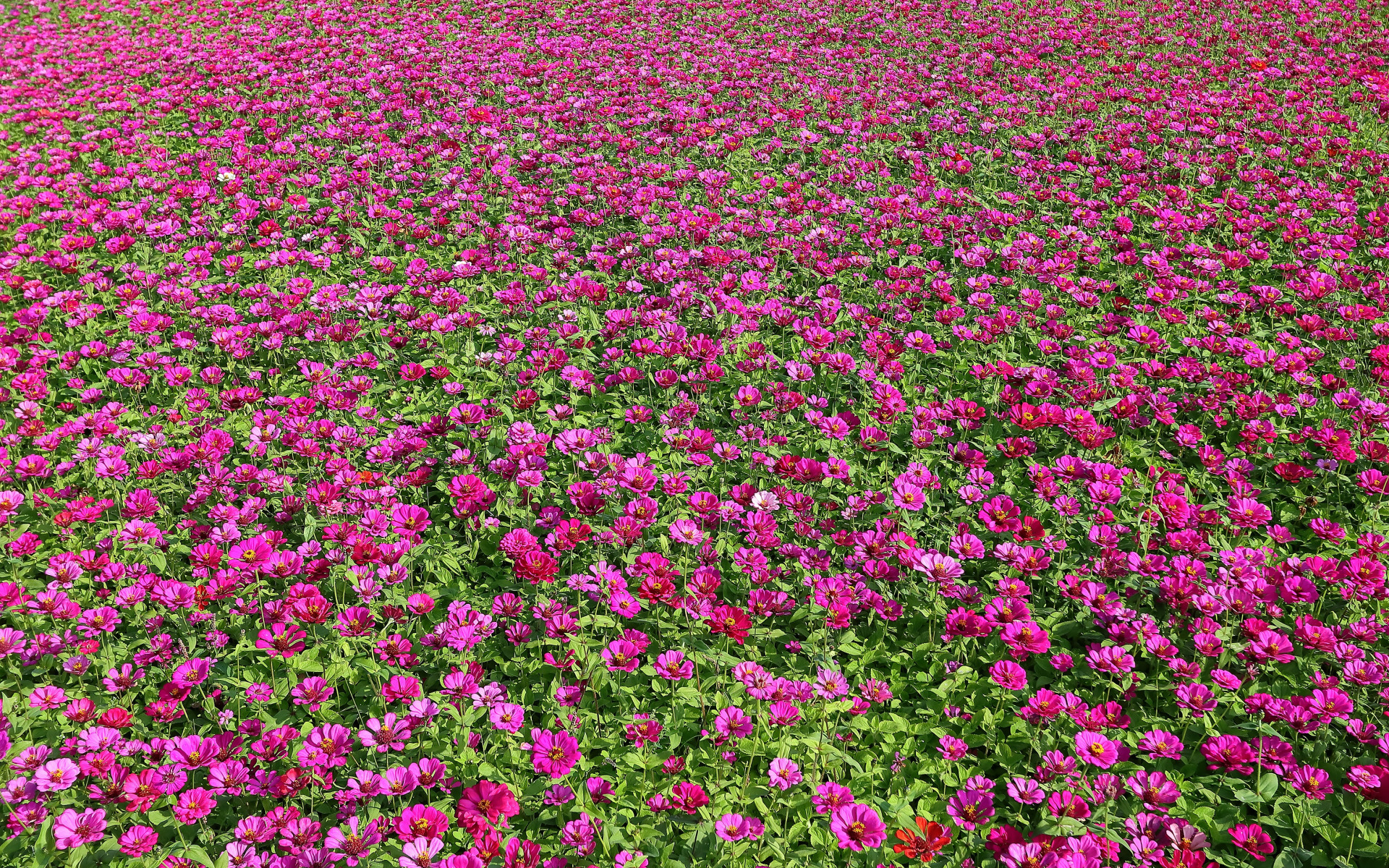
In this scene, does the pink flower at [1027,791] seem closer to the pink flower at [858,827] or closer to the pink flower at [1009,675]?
the pink flower at [1009,675]

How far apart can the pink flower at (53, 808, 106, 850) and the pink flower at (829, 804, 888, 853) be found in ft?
6.40

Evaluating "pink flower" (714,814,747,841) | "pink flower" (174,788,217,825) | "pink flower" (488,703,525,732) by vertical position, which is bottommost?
"pink flower" (174,788,217,825)

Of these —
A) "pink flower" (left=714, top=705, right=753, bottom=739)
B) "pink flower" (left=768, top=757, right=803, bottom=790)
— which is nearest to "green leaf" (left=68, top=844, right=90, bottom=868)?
"pink flower" (left=714, top=705, right=753, bottom=739)

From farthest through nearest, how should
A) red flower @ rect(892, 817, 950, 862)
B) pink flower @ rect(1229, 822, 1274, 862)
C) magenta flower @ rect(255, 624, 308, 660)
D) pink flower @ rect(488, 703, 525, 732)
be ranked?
magenta flower @ rect(255, 624, 308, 660) → pink flower @ rect(488, 703, 525, 732) → pink flower @ rect(1229, 822, 1274, 862) → red flower @ rect(892, 817, 950, 862)

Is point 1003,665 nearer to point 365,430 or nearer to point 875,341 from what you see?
point 875,341

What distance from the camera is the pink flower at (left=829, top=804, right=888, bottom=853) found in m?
2.09

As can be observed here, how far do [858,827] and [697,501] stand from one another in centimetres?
139

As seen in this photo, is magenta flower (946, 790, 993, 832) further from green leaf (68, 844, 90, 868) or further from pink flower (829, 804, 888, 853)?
green leaf (68, 844, 90, 868)

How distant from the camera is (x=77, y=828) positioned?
83.6 inches

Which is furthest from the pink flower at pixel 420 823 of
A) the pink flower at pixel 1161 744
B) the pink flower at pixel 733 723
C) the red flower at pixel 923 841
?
the pink flower at pixel 1161 744

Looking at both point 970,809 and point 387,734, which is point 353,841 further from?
point 970,809

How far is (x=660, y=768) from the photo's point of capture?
100 inches

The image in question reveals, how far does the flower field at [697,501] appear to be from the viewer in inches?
93.2

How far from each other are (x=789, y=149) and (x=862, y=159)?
2.26ft
